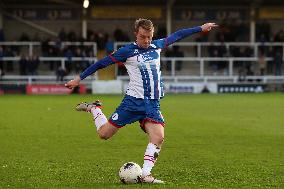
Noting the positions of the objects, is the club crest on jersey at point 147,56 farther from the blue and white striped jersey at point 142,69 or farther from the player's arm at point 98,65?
A: the player's arm at point 98,65

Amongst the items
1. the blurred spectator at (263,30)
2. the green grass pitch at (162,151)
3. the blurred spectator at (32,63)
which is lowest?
the green grass pitch at (162,151)

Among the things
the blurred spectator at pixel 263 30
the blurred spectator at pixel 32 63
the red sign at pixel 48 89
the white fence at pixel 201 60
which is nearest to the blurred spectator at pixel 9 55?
the white fence at pixel 201 60

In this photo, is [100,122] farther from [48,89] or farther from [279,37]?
[279,37]

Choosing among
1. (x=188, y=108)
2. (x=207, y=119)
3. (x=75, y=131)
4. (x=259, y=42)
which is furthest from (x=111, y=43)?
(x=75, y=131)

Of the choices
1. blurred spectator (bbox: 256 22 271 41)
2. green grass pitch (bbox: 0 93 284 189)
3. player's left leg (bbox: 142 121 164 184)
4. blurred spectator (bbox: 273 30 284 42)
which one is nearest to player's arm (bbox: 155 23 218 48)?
player's left leg (bbox: 142 121 164 184)

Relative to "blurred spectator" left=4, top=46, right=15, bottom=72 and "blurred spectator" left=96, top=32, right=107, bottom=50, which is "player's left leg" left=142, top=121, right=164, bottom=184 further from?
"blurred spectator" left=96, top=32, right=107, bottom=50

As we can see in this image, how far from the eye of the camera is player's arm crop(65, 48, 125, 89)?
10180mm

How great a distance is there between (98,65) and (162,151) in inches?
171

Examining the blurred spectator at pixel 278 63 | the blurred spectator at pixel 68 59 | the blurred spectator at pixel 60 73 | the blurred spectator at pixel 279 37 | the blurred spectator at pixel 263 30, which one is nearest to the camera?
the blurred spectator at pixel 60 73

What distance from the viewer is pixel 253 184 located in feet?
32.4

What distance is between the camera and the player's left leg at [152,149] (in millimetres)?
10002

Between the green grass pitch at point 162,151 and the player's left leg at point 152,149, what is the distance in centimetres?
21

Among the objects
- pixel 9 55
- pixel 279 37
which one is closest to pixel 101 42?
pixel 9 55

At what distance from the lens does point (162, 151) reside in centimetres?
1422
